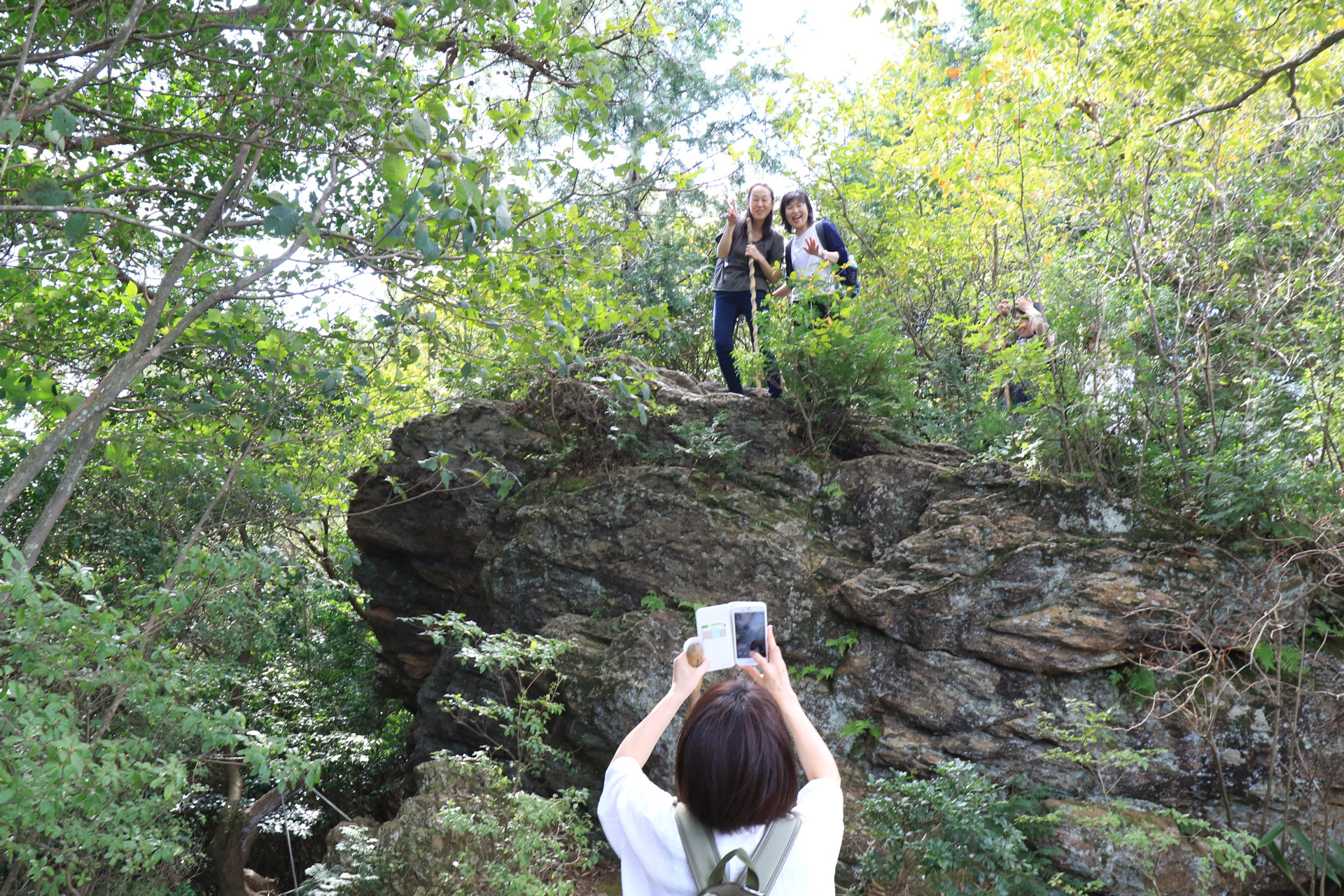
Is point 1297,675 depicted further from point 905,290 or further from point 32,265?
point 32,265

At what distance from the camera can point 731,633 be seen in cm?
228

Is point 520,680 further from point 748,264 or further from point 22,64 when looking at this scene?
point 748,264

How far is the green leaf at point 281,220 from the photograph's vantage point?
112 inches

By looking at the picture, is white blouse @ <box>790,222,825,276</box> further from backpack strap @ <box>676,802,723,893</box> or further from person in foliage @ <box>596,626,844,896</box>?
backpack strap @ <box>676,802,723,893</box>

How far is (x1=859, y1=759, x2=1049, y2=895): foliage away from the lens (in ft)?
13.7

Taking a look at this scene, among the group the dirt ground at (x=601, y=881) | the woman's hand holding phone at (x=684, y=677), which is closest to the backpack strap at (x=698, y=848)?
the woman's hand holding phone at (x=684, y=677)

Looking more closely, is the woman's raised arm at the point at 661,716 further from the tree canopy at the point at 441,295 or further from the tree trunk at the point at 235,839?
the tree trunk at the point at 235,839

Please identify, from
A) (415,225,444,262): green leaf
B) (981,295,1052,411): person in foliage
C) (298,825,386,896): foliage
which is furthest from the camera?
(981,295,1052,411): person in foliage

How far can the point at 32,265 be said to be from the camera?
471 cm

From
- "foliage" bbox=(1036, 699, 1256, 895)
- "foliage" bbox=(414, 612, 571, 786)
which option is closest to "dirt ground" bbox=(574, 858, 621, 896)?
"foliage" bbox=(414, 612, 571, 786)

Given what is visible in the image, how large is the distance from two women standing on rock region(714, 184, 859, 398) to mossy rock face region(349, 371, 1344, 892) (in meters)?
0.75

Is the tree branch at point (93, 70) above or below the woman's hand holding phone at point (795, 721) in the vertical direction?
above

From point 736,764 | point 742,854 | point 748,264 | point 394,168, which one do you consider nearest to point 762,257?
point 748,264

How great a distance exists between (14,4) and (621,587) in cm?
541
